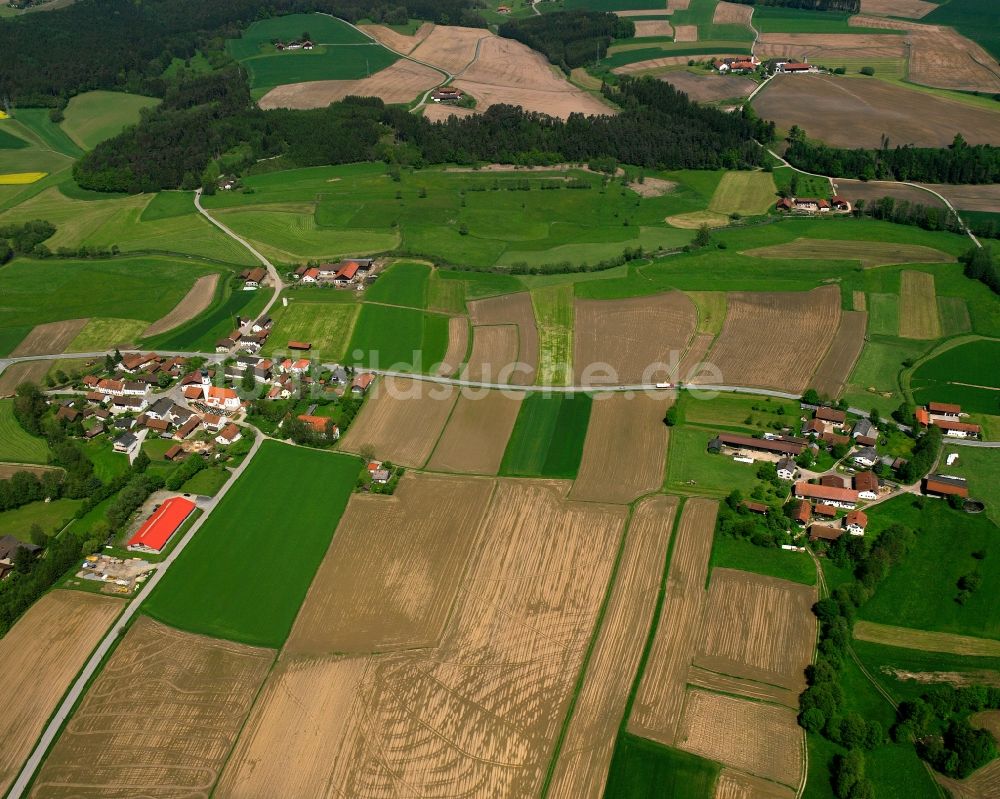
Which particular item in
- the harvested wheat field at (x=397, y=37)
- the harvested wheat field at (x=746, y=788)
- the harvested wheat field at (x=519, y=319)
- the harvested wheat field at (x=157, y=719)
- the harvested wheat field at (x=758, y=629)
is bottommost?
the harvested wheat field at (x=397, y=37)

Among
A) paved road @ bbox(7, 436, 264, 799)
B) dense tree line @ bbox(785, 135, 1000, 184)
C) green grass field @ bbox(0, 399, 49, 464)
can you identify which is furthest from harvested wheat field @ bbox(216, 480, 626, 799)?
dense tree line @ bbox(785, 135, 1000, 184)

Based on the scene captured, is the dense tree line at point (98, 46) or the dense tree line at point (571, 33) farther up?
the dense tree line at point (98, 46)

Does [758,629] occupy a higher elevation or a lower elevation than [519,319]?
higher

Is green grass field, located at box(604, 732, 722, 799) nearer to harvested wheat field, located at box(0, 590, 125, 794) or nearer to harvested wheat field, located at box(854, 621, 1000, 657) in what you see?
harvested wheat field, located at box(854, 621, 1000, 657)

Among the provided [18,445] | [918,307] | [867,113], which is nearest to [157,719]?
[18,445]

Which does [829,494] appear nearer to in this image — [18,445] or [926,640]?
[926,640]

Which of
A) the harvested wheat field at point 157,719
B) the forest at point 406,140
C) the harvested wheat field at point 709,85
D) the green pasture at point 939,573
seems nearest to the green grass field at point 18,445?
the harvested wheat field at point 157,719

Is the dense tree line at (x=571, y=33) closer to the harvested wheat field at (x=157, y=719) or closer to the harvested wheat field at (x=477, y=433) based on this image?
the harvested wheat field at (x=477, y=433)
